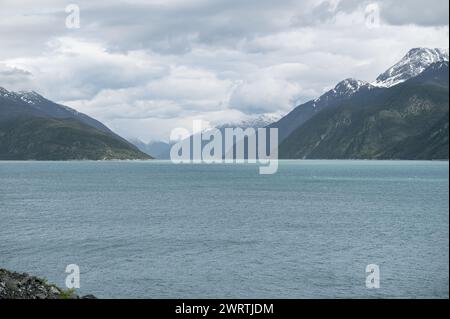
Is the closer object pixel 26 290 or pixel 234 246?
pixel 26 290

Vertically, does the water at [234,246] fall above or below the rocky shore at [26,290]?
below

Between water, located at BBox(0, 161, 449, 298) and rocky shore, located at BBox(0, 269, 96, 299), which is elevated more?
rocky shore, located at BBox(0, 269, 96, 299)

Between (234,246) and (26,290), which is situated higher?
(26,290)

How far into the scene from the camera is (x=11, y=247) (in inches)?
2985

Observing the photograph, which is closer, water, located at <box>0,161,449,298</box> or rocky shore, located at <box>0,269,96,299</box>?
rocky shore, located at <box>0,269,96,299</box>

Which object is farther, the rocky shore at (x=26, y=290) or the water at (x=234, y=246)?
the water at (x=234, y=246)
